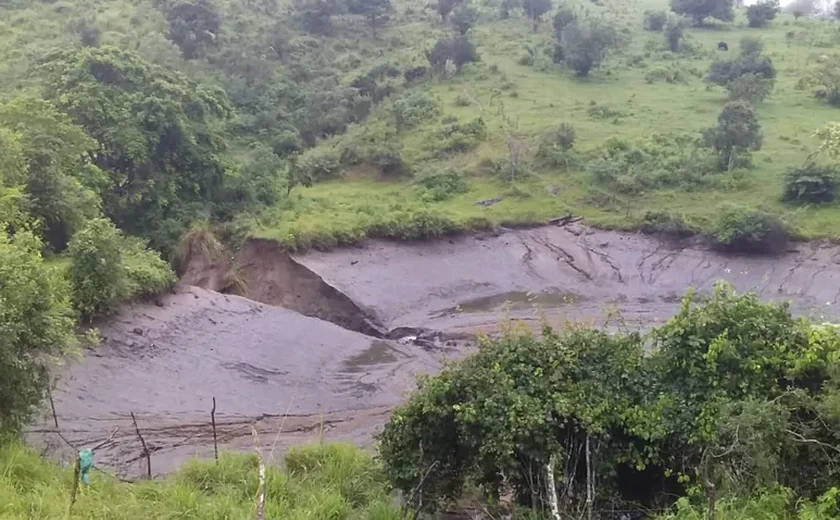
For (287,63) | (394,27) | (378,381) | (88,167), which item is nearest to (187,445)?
(378,381)

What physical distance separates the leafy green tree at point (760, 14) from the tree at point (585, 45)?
14964 millimetres

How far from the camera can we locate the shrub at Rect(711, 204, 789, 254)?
28.9 metres

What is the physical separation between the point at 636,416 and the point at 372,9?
47.8m

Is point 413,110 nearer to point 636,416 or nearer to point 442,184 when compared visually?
point 442,184

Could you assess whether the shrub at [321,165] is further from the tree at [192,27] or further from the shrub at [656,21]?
the shrub at [656,21]

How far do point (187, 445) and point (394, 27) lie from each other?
144 ft

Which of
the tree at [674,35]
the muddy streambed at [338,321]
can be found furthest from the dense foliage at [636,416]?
the tree at [674,35]

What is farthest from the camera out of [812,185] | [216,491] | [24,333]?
[812,185]

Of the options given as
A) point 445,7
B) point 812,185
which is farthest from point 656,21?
point 812,185

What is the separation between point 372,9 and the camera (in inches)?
2104

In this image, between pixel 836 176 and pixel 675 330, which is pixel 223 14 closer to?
pixel 836 176

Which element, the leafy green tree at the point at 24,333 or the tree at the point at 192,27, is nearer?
the leafy green tree at the point at 24,333

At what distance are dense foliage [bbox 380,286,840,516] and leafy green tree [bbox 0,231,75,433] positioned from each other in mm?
5292

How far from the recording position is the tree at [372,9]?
5309 cm
